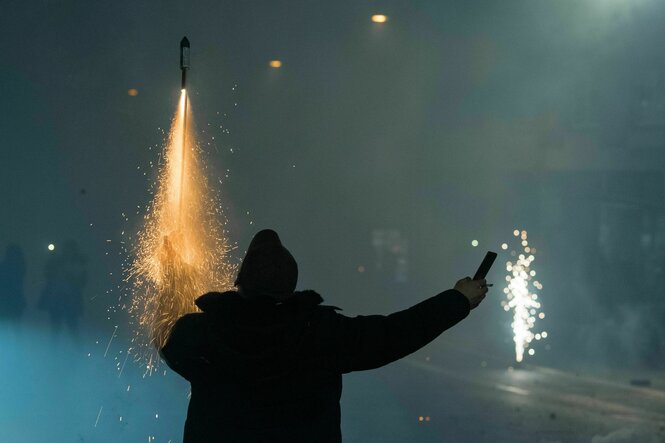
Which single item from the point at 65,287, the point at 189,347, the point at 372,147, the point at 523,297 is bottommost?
the point at 523,297

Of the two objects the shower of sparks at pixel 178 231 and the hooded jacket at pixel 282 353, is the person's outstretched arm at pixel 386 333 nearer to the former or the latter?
the hooded jacket at pixel 282 353

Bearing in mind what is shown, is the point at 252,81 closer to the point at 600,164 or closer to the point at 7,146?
the point at 7,146

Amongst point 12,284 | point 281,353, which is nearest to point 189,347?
point 281,353

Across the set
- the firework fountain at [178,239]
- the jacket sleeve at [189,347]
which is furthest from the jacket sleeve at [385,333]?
the firework fountain at [178,239]

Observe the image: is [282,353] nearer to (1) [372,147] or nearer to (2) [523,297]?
(1) [372,147]

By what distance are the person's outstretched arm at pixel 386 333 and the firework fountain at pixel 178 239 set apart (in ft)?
5.11

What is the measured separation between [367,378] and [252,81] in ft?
11.9

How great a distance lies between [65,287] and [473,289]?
5.86 metres

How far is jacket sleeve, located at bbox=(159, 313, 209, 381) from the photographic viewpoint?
2.33m

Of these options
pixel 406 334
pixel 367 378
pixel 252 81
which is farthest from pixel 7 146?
pixel 406 334

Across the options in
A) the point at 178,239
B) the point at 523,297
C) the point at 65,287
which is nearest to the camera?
the point at 178,239

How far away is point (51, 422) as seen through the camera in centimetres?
679

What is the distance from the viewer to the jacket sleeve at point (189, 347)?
233 centimetres

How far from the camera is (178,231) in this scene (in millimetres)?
4516
